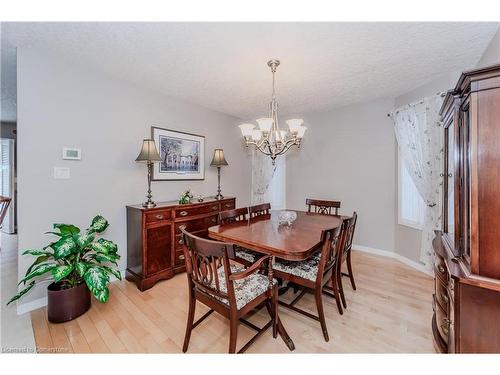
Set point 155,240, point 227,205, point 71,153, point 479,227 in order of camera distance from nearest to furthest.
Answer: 1. point 479,227
2. point 71,153
3. point 155,240
4. point 227,205

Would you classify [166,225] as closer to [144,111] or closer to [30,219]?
[30,219]

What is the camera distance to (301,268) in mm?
1789

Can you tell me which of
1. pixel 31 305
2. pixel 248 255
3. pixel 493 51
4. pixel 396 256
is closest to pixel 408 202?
pixel 396 256

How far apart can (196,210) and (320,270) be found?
5.89ft

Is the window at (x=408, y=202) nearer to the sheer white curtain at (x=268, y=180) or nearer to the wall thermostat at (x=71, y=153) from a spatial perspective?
the sheer white curtain at (x=268, y=180)

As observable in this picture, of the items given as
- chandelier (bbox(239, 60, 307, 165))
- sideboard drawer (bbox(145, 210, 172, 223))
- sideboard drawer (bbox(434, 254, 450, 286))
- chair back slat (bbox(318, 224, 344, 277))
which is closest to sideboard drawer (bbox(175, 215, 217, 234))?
sideboard drawer (bbox(145, 210, 172, 223))

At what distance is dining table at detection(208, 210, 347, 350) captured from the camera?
150 cm

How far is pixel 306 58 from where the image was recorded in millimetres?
2111

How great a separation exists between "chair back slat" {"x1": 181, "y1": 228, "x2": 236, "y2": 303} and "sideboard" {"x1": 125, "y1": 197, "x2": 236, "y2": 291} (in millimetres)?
884

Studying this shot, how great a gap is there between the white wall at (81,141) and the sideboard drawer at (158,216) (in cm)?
51

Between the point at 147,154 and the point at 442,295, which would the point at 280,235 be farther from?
the point at 147,154
